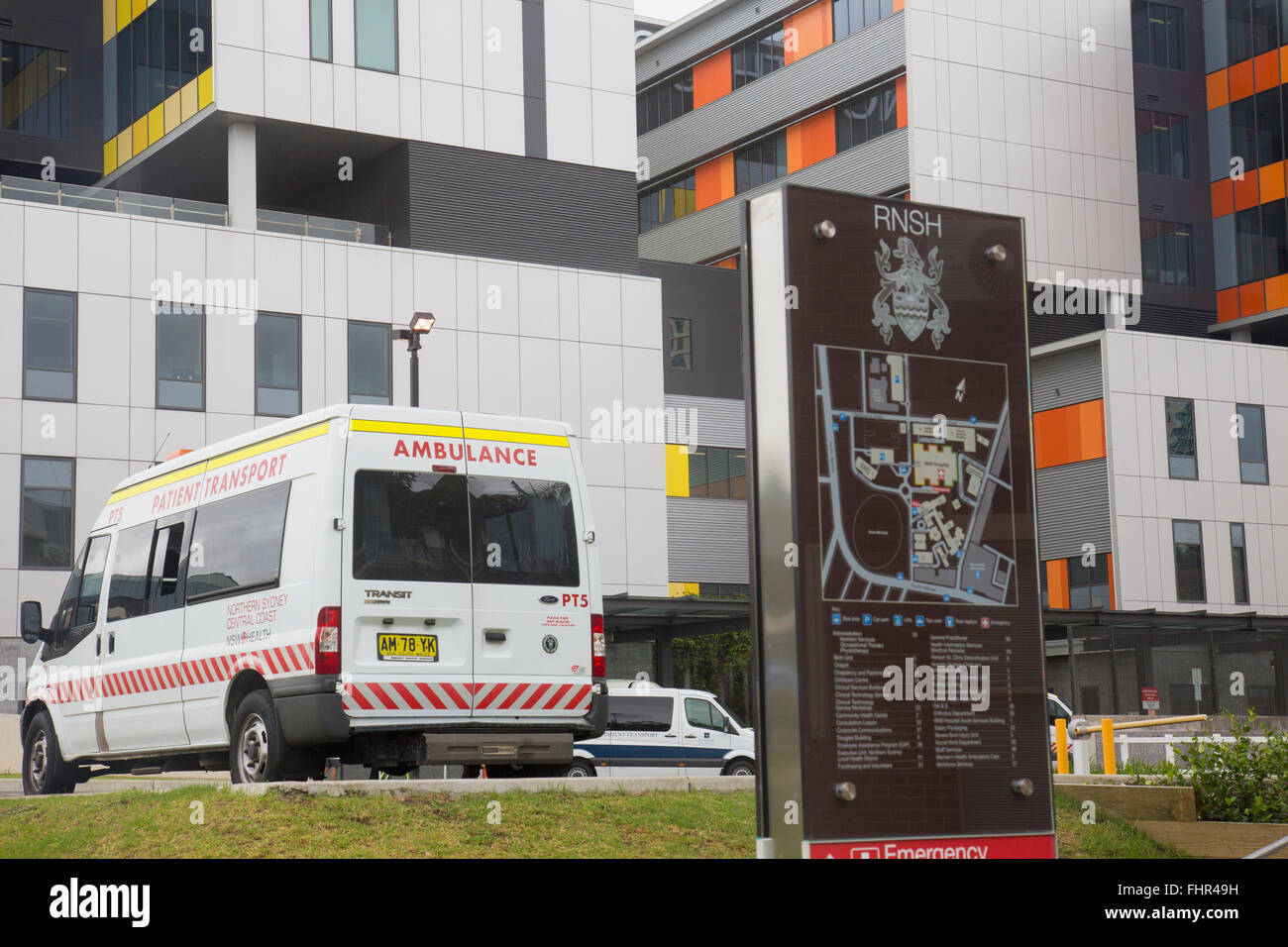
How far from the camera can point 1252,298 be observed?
51219 mm

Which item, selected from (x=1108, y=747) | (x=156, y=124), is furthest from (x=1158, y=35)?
(x=1108, y=747)

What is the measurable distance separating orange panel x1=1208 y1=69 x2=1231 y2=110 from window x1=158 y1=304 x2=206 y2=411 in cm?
3331

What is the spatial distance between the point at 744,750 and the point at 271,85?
2092 cm

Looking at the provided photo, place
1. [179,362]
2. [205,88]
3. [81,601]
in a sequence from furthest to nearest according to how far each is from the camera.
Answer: [205,88]
[179,362]
[81,601]

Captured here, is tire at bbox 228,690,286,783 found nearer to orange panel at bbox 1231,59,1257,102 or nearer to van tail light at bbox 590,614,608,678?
van tail light at bbox 590,614,608,678

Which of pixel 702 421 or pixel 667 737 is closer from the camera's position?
pixel 667 737

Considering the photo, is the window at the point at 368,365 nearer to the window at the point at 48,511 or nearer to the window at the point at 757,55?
the window at the point at 48,511

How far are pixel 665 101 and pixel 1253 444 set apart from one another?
23.4 m

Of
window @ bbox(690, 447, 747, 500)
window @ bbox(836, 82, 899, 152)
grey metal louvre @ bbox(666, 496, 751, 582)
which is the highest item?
window @ bbox(836, 82, 899, 152)

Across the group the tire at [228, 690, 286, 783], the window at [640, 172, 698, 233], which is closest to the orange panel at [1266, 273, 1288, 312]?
the window at [640, 172, 698, 233]

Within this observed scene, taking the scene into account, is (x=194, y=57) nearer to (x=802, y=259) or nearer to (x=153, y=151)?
(x=153, y=151)

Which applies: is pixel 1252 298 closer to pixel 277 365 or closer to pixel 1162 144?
pixel 1162 144

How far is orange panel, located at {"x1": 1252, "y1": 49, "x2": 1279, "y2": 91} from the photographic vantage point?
50938 mm

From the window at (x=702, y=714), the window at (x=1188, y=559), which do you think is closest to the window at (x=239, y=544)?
the window at (x=702, y=714)
